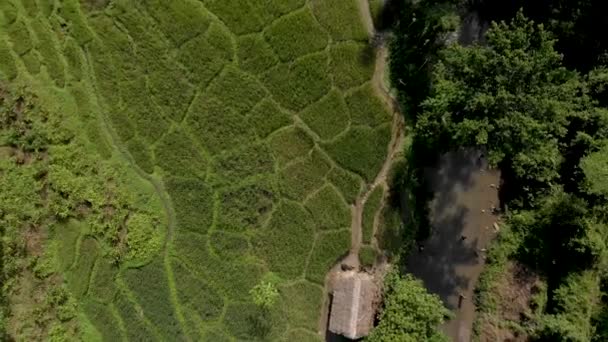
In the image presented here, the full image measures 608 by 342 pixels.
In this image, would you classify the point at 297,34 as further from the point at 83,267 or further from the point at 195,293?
the point at 83,267

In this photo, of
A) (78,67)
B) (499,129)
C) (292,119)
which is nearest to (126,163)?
(78,67)

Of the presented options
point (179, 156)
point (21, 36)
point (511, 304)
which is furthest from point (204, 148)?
point (511, 304)

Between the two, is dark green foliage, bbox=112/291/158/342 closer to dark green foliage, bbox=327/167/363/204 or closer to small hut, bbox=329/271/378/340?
small hut, bbox=329/271/378/340

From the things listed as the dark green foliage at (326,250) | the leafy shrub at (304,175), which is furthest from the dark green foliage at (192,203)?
the dark green foliage at (326,250)

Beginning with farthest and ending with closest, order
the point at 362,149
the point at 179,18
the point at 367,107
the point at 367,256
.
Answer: the point at 367,256 < the point at 362,149 < the point at 367,107 < the point at 179,18

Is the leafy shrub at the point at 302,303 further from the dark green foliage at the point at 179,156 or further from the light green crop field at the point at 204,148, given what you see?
the dark green foliage at the point at 179,156

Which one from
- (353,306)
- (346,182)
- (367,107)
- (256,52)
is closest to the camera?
(353,306)
